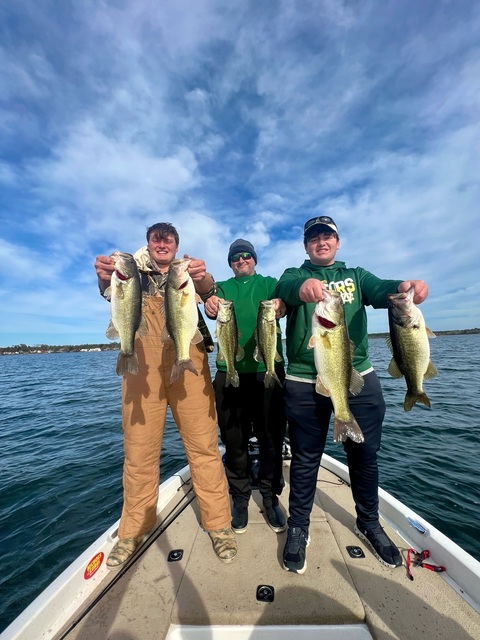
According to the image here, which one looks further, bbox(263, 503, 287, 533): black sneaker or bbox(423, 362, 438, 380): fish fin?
bbox(263, 503, 287, 533): black sneaker

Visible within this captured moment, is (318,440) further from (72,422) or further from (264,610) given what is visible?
(72,422)

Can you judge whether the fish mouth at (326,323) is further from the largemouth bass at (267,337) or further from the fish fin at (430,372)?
the fish fin at (430,372)

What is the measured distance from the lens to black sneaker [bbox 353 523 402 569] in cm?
326

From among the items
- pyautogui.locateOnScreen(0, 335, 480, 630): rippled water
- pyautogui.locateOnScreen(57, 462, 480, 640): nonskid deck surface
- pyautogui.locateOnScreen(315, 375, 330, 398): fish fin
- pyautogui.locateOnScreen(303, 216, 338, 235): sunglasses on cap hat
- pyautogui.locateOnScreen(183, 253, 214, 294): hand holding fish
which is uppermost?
pyautogui.locateOnScreen(303, 216, 338, 235): sunglasses on cap hat

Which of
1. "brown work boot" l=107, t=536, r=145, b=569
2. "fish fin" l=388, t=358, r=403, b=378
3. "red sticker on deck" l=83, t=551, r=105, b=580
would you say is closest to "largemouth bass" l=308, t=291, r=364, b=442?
"fish fin" l=388, t=358, r=403, b=378

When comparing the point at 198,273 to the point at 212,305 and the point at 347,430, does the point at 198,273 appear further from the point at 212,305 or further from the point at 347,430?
the point at 347,430

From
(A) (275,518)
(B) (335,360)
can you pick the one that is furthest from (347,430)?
(A) (275,518)

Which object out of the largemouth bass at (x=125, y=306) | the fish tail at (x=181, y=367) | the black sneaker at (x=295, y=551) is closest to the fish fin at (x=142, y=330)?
the largemouth bass at (x=125, y=306)

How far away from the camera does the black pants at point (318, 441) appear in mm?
3424

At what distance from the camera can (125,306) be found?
129 inches

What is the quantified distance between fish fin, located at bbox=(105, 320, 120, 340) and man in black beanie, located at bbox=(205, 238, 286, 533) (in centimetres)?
123

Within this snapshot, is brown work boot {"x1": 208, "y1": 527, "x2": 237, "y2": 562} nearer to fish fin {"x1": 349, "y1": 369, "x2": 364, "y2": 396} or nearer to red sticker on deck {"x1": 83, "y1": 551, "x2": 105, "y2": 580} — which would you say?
red sticker on deck {"x1": 83, "y1": 551, "x2": 105, "y2": 580}

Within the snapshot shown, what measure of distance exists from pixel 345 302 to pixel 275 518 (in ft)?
9.83

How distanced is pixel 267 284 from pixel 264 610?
3.62m
